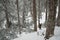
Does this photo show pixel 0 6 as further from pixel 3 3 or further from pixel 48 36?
pixel 48 36

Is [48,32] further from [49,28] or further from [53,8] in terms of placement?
[53,8]

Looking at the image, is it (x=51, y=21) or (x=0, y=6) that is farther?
(x=0, y=6)

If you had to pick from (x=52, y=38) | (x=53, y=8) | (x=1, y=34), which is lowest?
(x=1, y=34)

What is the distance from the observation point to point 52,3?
27.8 ft

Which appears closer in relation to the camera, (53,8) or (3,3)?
(53,8)

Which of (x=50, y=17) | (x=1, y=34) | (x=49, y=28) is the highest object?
(x=50, y=17)

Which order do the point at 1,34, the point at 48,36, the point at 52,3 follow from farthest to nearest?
the point at 1,34
the point at 48,36
the point at 52,3

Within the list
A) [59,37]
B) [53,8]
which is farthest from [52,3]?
[59,37]

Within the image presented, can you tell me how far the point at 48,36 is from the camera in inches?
356

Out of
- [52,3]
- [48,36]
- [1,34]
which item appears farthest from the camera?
[1,34]

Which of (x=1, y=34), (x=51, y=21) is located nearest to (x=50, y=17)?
(x=51, y=21)

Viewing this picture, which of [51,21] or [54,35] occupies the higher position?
[51,21]

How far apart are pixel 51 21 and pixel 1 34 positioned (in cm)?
951

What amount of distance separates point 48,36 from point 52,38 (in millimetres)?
385
